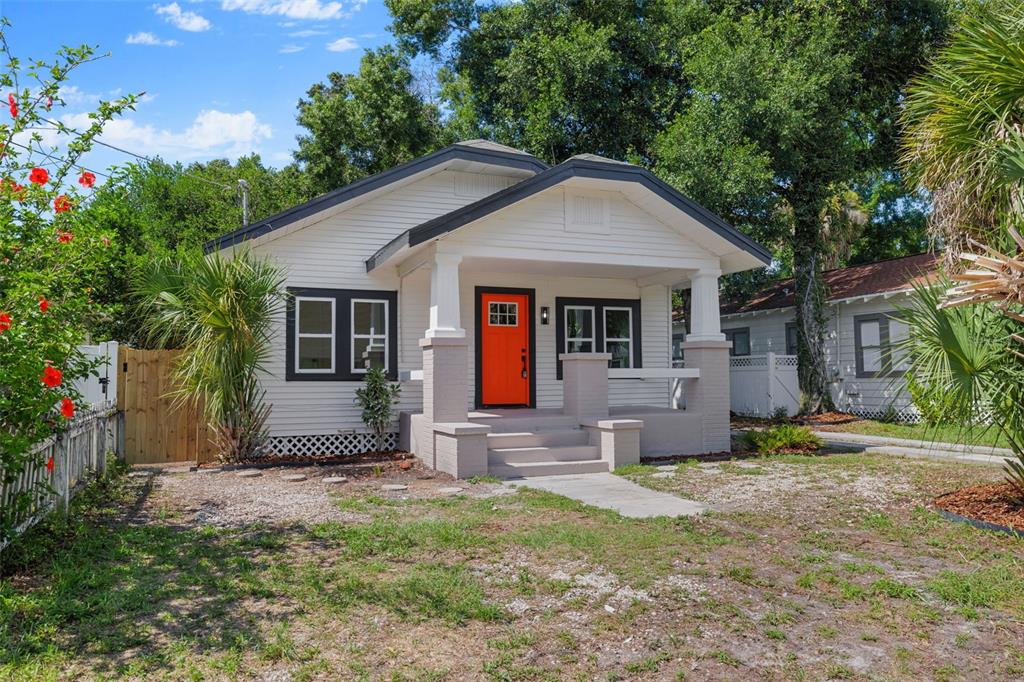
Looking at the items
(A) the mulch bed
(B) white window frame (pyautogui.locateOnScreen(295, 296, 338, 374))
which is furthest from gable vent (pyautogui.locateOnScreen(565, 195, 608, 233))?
(A) the mulch bed

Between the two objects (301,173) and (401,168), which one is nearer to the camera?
(401,168)

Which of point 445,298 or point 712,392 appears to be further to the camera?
point 712,392

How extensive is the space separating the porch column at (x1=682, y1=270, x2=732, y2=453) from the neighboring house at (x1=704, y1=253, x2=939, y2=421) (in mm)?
6317

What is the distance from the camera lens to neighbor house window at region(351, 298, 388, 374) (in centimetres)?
1214

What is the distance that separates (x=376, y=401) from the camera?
11.8m

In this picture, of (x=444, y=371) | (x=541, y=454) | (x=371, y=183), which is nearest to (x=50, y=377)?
(x=444, y=371)

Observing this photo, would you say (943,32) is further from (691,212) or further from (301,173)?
(301,173)

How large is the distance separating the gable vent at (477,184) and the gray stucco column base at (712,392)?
4754 millimetres

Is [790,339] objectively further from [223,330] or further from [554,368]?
[223,330]

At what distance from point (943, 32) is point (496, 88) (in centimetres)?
1197

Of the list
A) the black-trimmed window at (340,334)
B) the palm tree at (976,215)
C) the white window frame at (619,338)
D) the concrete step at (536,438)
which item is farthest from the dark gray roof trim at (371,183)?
the palm tree at (976,215)

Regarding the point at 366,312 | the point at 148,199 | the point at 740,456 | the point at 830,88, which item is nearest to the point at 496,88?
the point at 830,88

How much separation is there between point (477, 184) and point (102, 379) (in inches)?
276

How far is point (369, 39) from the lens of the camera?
23.6 metres
